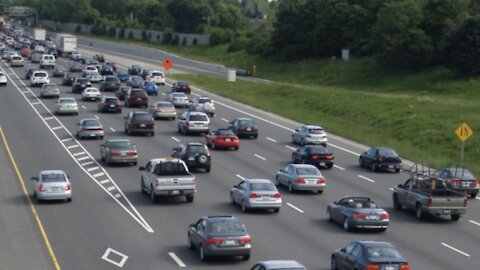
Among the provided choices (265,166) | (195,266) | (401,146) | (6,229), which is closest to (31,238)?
(6,229)

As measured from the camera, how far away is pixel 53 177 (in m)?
40.9

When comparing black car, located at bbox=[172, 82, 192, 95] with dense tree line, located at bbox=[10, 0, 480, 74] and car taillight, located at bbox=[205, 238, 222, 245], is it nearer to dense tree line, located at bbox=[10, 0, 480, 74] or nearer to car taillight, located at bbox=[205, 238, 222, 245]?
→ dense tree line, located at bbox=[10, 0, 480, 74]

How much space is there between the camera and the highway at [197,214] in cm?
3111

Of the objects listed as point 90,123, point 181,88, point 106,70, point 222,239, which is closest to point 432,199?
point 222,239

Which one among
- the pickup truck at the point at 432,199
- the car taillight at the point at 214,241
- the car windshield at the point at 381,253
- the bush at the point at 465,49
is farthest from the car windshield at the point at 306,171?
the bush at the point at 465,49

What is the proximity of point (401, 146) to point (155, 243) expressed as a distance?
34.8m

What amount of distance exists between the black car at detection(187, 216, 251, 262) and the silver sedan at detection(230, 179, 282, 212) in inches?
334

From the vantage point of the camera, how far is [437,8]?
10625 cm

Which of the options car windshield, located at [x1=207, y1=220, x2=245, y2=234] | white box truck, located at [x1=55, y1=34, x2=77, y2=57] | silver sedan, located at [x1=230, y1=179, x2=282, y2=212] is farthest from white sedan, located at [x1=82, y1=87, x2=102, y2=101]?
white box truck, located at [x1=55, y1=34, x2=77, y2=57]

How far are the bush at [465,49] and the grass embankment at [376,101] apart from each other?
134 centimetres

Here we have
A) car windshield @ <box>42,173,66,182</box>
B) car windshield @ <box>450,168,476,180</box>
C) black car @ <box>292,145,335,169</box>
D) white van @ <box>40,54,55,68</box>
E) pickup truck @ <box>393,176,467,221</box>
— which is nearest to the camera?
pickup truck @ <box>393,176,467,221</box>

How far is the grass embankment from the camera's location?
215 ft

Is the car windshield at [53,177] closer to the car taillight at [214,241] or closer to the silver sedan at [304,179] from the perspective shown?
the silver sedan at [304,179]

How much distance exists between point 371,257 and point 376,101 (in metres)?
56.8
